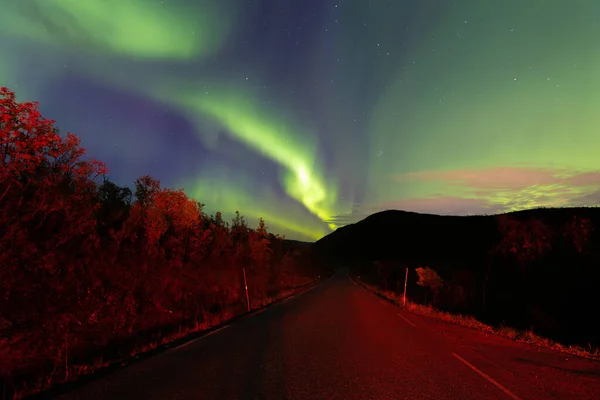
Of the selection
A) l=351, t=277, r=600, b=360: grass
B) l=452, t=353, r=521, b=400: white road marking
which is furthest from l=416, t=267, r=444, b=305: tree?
l=452, t=353, r=521, b=400: white road marking

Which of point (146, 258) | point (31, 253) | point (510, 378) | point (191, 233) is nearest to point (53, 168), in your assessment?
point (31, 253)

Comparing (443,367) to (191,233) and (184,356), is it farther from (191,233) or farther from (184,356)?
(191,233)

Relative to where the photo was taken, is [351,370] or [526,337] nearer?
[351,370]

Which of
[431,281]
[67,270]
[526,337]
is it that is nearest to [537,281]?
[431,281]

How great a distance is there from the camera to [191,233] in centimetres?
2588

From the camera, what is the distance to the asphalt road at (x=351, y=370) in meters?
6.11

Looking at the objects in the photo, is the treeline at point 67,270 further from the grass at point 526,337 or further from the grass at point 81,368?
the grass at point 526,337

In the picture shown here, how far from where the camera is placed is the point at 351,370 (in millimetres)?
7480

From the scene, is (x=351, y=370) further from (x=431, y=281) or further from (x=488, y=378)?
(x=431, y=281)

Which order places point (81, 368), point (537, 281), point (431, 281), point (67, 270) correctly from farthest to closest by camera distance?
1. point (431, 281)
2. point (537, 281)
3. point (67, 270)
4. point (81, 368)

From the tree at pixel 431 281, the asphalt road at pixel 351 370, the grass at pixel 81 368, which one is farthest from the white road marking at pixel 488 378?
the tree at pixel 431 281

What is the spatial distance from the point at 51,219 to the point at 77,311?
278cm

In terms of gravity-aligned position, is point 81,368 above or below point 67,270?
below

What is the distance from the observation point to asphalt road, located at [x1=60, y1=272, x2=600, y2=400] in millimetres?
6113
